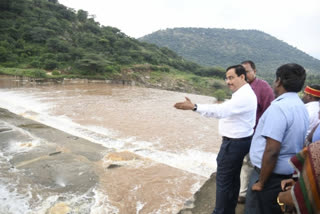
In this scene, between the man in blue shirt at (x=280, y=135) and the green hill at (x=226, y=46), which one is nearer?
the man in blue shirt at (x=280, y=135)

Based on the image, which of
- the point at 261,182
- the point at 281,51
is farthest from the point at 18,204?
the point at 281,51

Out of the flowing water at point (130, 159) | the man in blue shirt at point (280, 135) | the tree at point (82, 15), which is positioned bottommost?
the flowing water at point (130, 159)

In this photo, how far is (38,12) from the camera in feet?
106

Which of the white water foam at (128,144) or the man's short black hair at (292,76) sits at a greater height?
the man's short black hair at (292,76)

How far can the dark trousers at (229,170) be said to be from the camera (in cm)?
200

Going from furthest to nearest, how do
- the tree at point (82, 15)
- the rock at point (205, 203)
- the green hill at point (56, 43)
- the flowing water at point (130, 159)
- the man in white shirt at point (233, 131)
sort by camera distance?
the tree at point (82, 15), the green hill at point (56, 43), the flowing water at point (130, 159), the rock at point (205, 203), the man in white shirt at point (233, 131)

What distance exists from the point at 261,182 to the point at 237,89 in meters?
0.84

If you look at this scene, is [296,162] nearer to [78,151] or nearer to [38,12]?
[78,151]

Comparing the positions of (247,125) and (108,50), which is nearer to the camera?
(247,125)

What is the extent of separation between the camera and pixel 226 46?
281 feet

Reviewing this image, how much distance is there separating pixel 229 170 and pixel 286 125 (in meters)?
0.75

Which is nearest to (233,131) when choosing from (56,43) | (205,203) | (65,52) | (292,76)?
(292,76)

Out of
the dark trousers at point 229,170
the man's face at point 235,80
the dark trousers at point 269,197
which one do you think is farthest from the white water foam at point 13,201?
the man's face at point 235,80

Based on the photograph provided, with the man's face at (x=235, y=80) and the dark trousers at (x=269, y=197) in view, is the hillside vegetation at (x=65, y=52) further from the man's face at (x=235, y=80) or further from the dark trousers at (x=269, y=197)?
the dark trousers at (x=269, y=197)
